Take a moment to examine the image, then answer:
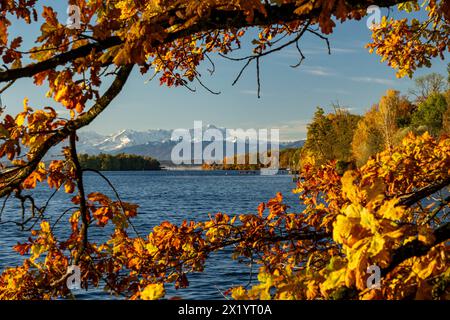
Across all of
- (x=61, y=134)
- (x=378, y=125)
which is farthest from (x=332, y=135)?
(x=61, y=134)

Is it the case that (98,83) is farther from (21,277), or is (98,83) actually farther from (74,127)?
(21,277)

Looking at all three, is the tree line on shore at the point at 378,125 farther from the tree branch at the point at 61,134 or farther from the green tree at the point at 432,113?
the tree branch at the point at 61,134

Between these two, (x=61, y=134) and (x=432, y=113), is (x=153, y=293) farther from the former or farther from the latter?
(x=432, y=113)

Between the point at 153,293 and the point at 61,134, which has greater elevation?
the point at 61,134

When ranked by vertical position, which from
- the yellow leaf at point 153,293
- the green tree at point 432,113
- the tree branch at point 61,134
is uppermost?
the green tree at point 432,113

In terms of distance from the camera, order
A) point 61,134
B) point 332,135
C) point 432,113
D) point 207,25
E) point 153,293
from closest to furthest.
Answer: point 153,293, point 207,25, point 61,134, point 432,113, point 332,135

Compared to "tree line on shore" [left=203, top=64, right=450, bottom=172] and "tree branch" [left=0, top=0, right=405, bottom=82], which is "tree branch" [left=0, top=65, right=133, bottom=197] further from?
"tree line on shore" [left=203, top=64, right=450, bottom=172]

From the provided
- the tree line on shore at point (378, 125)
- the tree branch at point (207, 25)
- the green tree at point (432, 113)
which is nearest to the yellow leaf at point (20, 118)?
the tree branch at point (207, 25)

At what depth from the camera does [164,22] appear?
12.8 feet

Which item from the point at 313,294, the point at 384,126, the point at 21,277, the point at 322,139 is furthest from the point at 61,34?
the point at 322,139

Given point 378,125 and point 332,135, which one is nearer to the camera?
point 378,125

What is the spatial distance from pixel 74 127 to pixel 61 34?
82 centimetres

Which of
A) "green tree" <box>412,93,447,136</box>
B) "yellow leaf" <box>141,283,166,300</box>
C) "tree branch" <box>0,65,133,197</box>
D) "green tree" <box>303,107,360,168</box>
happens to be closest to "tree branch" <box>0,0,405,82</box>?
"tree branch" <box>0,65,133,197</box>

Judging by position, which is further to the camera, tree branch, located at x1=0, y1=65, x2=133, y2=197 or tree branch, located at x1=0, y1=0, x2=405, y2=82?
tree branch, located at x1=0, y1=65, x2=133, y2=197
